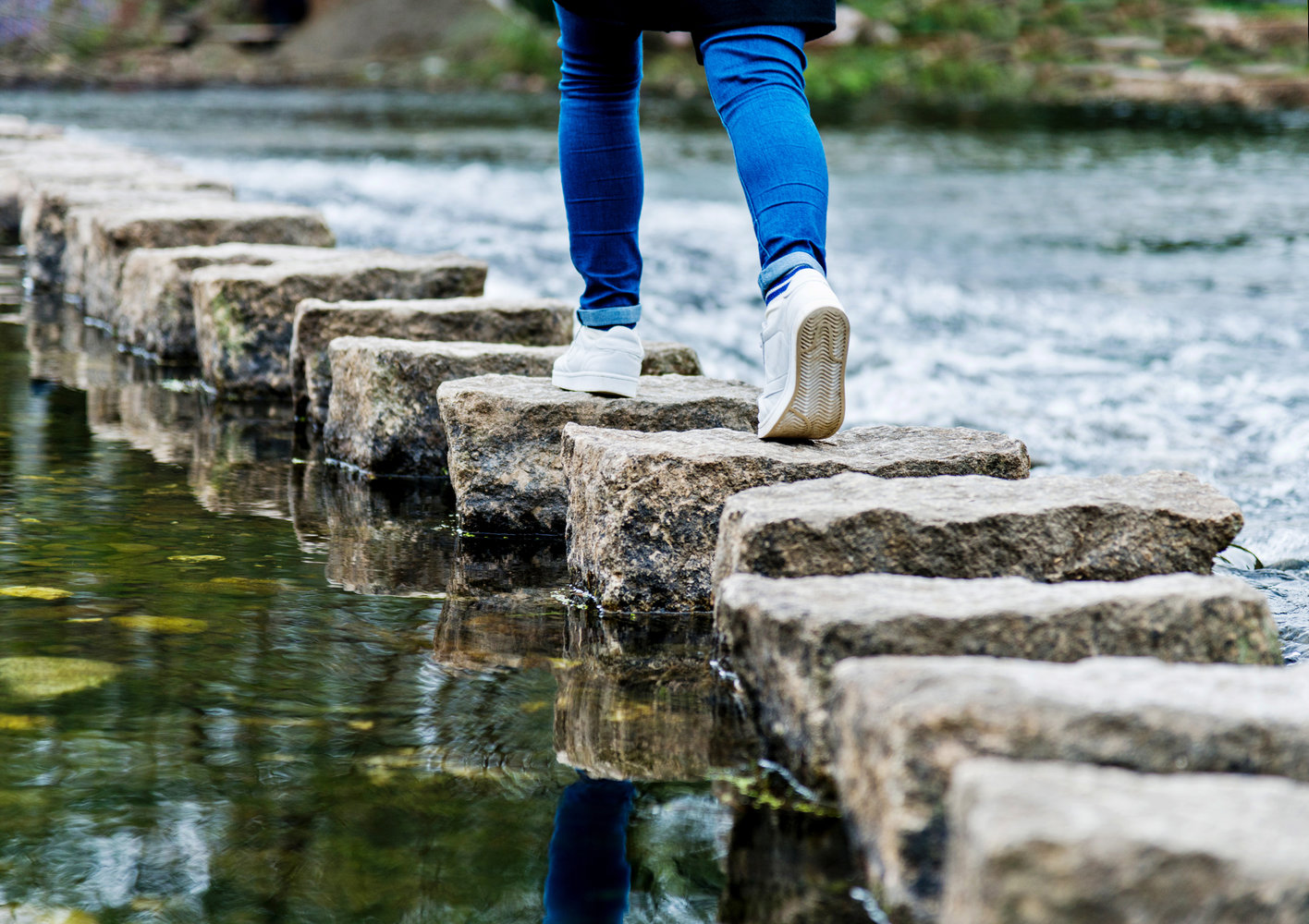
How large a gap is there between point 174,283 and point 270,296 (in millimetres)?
473

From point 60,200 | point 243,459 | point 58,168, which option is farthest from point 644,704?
point 58,168

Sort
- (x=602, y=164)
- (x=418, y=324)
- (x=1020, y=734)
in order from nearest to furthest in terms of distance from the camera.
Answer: (x=1020, y=734)
(x=602, y=164)
(x=418, y=324)

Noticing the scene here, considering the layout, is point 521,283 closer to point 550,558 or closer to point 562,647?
point 550,558

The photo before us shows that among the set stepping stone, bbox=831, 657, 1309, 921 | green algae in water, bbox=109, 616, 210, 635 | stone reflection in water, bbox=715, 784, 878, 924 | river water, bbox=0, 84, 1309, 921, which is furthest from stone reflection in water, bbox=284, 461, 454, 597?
stepping stone, bbox=831, 657, 1309, 921

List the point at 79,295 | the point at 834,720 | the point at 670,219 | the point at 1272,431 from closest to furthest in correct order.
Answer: the point at 834,720, the point at 1272,431, the point at 79,295, the point at 670,219

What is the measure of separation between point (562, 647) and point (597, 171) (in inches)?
33.0

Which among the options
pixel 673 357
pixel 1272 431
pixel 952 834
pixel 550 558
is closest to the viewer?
pixel 952 834

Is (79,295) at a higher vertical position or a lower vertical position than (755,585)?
higher

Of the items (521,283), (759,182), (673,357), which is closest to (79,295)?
(521,283)

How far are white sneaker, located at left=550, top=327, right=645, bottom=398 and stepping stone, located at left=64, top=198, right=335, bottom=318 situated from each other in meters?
2.05

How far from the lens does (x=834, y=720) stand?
3.92 feet

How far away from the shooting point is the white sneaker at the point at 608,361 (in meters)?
2.19

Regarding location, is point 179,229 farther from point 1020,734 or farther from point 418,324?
point 1020,734

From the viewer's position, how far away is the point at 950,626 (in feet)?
4.19
